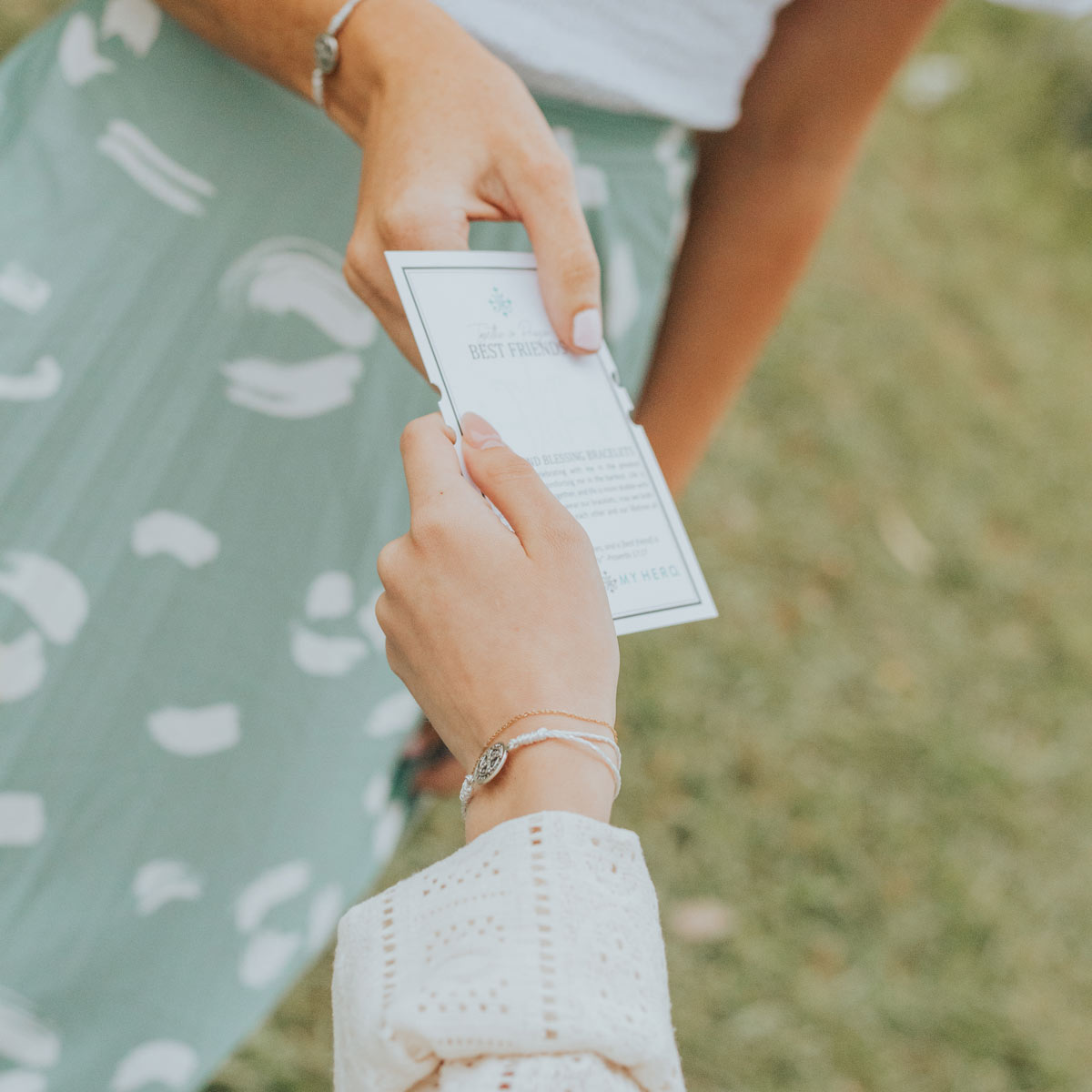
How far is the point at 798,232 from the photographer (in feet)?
3.34

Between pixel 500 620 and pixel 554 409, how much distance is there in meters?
0.18

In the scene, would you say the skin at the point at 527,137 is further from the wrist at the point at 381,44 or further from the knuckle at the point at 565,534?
the knuckle at the point at 565,534

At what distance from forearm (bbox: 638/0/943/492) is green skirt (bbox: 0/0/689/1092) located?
0.12 m

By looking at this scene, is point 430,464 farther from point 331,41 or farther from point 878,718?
point 878,718

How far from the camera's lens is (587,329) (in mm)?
658

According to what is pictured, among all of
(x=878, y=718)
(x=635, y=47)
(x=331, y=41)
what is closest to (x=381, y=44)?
(x=331, y=41)

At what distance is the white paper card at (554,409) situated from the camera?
2.03 ft

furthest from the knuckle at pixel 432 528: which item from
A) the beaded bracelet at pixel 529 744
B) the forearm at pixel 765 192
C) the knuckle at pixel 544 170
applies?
the forearm at pixel 765 192

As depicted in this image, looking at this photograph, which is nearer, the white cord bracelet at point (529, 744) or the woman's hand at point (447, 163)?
the white cord bracelet at point (529, 744)

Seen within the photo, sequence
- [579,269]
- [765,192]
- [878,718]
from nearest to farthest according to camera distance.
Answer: [579,269], [765,192], [878,718]

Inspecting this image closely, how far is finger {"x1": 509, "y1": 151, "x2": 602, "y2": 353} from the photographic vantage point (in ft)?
2.04

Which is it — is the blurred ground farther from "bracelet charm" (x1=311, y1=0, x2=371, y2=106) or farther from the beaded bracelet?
"bracelet charm" (x1=311, y1=0, x2=371, y2=106)

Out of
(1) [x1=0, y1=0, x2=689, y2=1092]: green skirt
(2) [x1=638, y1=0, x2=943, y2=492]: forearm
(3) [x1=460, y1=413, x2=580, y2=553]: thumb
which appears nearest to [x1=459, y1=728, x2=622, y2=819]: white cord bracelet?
(3) [x1=460, y1=413, x2=580, y2=553]: thumb

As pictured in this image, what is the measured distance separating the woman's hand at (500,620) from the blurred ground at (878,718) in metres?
1.01
